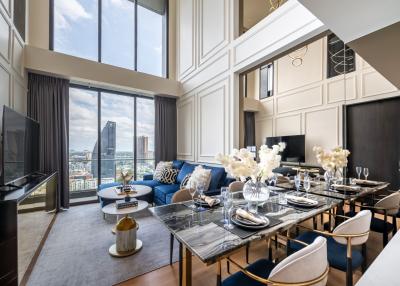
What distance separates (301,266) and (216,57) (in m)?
3.55

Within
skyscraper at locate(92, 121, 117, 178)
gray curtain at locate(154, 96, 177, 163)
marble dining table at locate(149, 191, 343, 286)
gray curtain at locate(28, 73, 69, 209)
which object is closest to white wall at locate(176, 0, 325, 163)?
gray curtain at locate(154, 96, 177, 163)

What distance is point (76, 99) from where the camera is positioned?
4.17 m

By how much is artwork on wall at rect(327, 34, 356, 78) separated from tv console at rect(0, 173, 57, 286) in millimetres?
5733

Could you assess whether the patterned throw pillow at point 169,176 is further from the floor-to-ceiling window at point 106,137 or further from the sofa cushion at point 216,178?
the sofa cushion at point 216,178

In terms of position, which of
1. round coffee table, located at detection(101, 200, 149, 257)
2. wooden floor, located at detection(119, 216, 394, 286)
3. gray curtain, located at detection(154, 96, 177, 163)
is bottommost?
wooden floor, located at detection(119, 216, 394, 286)

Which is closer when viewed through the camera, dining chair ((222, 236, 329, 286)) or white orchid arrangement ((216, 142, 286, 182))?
Result: dining chair ((222, 236, 329, 286))

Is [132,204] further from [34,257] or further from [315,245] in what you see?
[315,245]

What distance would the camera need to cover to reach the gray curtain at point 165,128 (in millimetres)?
4953

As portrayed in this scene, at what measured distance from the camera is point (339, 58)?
4238 millimetres

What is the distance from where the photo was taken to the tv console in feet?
5.04

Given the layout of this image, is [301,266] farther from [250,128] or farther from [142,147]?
[250,128]

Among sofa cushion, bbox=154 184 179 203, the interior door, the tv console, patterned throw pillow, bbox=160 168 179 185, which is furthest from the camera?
patterned throw pillow, bbox=160 168 179 185

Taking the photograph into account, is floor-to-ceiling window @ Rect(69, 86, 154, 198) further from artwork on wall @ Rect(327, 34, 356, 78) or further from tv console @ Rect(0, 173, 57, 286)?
artwork on wall @ Rect(327, 34, 356, 78)

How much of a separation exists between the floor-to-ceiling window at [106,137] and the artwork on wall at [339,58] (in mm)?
4439
